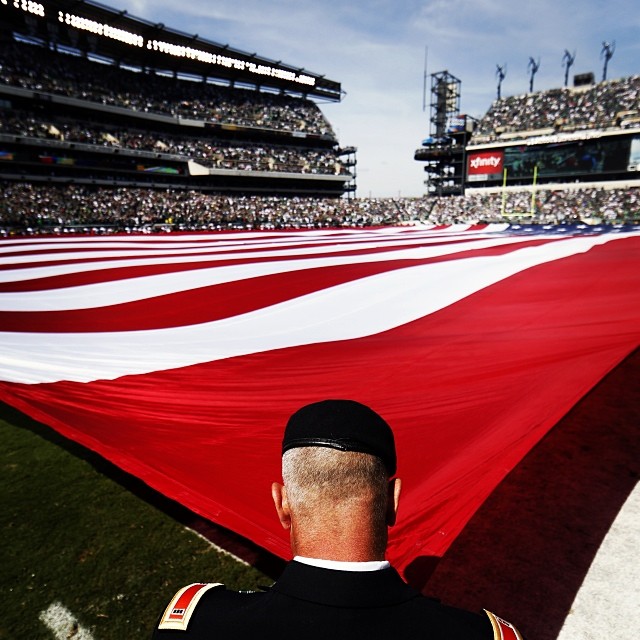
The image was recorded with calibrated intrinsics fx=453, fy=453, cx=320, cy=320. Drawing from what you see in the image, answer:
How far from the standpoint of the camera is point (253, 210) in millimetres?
37875

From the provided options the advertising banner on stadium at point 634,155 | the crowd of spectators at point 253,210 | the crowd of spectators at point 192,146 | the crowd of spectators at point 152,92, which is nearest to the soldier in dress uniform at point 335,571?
the crowd of spectators at point 253,210

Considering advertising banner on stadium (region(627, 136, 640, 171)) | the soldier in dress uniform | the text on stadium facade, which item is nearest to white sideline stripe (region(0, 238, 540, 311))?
the soldier in dress uniform

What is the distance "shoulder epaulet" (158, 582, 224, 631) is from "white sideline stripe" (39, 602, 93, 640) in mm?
2253

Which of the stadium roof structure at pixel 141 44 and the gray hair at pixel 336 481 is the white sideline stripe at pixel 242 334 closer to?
the gray hair at pixel 336 481

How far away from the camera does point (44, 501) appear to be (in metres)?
3.92

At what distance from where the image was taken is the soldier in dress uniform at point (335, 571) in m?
0.81

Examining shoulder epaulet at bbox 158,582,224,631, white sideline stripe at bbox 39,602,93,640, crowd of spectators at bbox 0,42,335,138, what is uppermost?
crowd of spectators at bbox 0,42,335,138

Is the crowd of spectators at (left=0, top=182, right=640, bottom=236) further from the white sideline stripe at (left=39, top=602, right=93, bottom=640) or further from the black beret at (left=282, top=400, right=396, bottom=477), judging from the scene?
the black beret at (left=282, top=400, right=396, bottom=477)

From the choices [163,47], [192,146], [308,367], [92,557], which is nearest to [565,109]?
[192,146]

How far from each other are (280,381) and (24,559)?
92.3 inches

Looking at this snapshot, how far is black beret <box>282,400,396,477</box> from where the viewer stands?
919 mm

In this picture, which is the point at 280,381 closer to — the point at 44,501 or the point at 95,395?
the point at 95,395

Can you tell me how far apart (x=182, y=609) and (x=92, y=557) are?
9.35 feet

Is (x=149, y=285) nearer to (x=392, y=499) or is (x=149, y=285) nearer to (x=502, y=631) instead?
(x=392, y=499)
